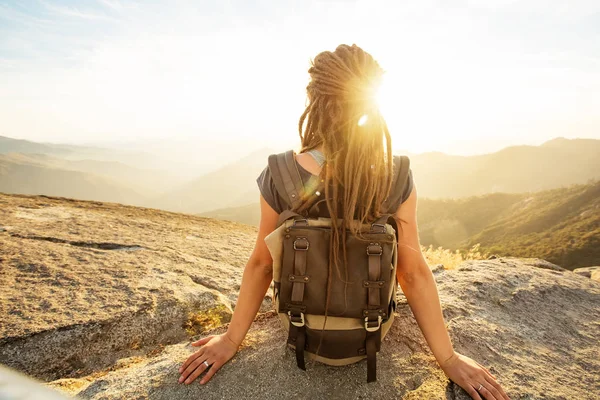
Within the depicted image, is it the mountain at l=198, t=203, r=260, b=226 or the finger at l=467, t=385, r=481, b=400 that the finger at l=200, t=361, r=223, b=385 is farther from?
the mountain at l=198, t=203, r=260, b=226

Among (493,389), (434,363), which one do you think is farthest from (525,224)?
(493,389)

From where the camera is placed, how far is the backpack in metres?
2.01

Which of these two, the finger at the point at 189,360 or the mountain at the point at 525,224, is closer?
the finger at the point at 189,360

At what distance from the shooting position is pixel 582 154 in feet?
651

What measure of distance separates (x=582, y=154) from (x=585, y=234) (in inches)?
7503

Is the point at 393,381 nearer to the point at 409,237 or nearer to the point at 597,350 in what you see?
the point at 409,237

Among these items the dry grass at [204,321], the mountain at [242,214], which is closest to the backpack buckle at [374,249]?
the dry grass at [204,321]

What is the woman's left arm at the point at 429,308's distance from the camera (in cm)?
230

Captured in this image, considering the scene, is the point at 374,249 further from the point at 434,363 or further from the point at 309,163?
the point at 434,363

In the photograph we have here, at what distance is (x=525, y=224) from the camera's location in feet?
237

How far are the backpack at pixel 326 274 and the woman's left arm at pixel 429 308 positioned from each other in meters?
0.28

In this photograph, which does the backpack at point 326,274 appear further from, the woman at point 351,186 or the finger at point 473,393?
the finger at point 473,393

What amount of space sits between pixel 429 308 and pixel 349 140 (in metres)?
1.25

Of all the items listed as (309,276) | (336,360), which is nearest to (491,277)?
(336,360)
